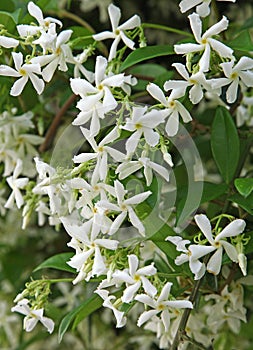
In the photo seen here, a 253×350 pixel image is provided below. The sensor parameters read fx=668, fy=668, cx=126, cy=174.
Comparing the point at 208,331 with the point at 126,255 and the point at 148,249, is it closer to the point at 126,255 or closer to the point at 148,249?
the point at 148,249

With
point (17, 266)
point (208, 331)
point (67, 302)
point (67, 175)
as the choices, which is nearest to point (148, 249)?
point (208, 331)

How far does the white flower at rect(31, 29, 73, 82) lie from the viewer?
2.04 feet

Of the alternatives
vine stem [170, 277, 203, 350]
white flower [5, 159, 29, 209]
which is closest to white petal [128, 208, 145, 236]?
vine stem [170, 277, 203, 350]

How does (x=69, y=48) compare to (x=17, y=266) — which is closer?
(x=69, y=48)

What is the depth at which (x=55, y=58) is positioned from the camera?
2.09 feet

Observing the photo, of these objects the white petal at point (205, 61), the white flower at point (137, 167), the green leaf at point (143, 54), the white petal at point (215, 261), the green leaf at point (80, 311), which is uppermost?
→ the white petal at point (205, 61)

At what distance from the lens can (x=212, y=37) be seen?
0.61 meters

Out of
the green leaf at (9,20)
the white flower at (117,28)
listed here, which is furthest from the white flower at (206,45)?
the green leaf at (9,20)

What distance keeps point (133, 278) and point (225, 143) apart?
221 mm

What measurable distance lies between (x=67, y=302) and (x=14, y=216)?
0.18 m

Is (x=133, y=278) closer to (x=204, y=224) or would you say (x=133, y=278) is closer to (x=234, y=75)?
(x=204, y=224)

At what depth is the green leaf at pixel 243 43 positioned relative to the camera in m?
0.68

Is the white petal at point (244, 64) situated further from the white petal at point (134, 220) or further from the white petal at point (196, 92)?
the white petal at point (134, 220)

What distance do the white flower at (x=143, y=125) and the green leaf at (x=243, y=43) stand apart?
152 mm
